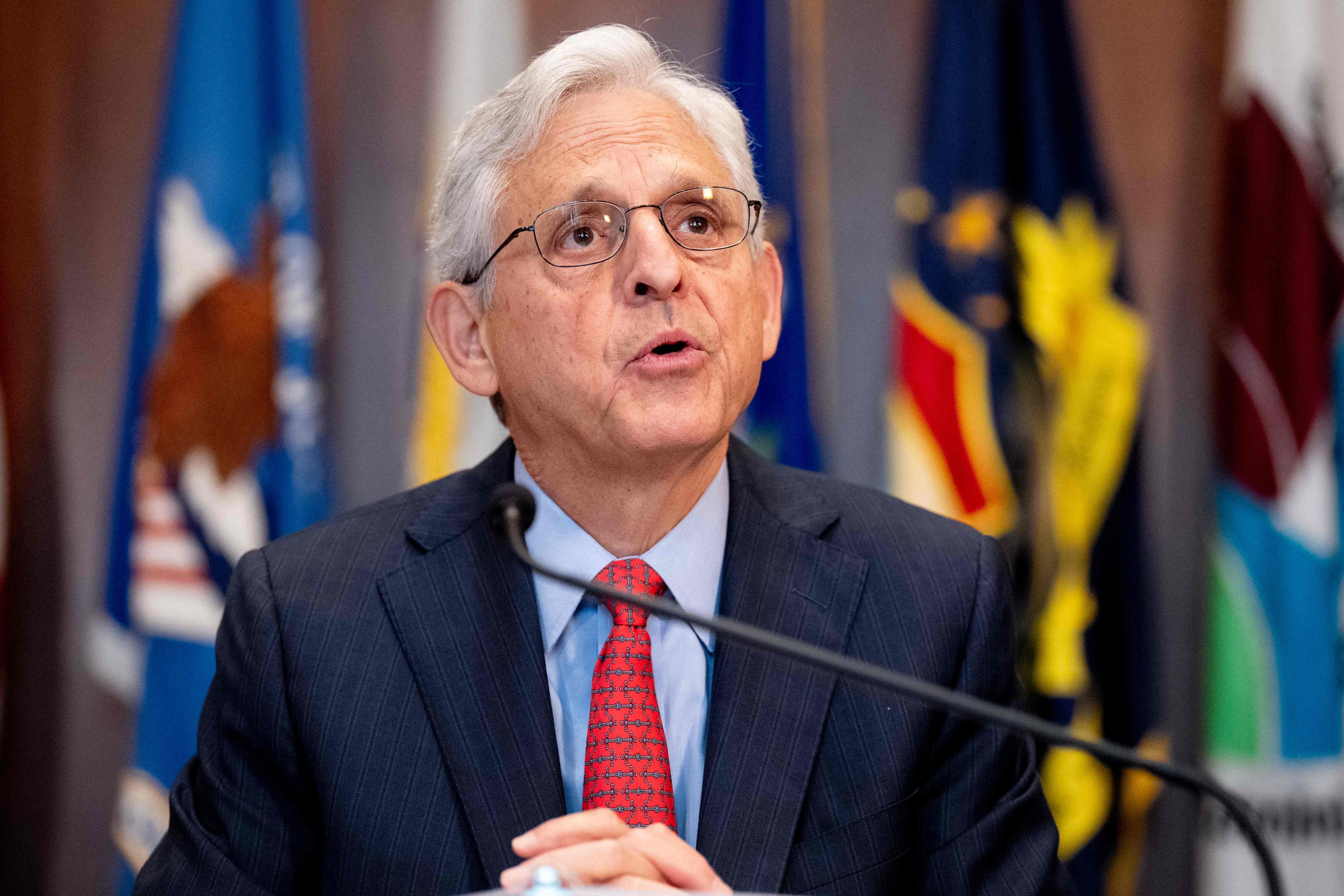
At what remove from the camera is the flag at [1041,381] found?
8.40 ft

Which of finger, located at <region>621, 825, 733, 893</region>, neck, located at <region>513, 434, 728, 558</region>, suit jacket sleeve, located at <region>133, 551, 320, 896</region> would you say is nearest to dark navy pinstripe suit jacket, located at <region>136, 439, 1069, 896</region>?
suit jacket sleeve, located at <region>133, 551, 320, 896</region>

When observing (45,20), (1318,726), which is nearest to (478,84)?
(45,20)

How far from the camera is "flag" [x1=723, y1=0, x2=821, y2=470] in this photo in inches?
106

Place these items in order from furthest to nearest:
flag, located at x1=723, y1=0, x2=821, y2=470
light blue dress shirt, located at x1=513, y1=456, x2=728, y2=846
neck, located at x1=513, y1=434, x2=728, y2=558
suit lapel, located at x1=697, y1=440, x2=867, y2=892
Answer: flag, located at x1=723, y1=0, x2=821, y2=470
neck, located at x1=513, y1=434, x2=728, y2=558
light blue dress shirt, located at x1=513, y1=456, x2=728, y2=846
suit lapel, located at x1=697, y1=440, x2=867, y2=892

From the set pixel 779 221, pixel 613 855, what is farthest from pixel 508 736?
pixel 779 221

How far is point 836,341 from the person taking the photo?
2963 millimetres

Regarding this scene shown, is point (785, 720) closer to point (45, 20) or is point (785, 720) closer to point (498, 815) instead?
point (498, 815)

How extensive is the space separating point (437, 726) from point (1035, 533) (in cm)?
164

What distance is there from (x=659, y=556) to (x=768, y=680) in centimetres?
23

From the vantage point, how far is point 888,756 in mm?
1391

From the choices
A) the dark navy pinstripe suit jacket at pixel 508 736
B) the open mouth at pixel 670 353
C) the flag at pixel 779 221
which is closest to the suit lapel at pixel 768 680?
the dark navy pinstripe suit jacket at pixel 508 736

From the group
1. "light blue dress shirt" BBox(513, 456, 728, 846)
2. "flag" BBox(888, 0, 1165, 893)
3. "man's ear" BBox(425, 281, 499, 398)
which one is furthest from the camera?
"flag" BBox(888, 0, 1165, 893)

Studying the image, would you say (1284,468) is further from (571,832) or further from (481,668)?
(571,832)

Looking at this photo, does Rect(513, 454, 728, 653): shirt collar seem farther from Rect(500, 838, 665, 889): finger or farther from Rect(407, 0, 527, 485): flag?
Rect(407, 0, 527, 485): flag
